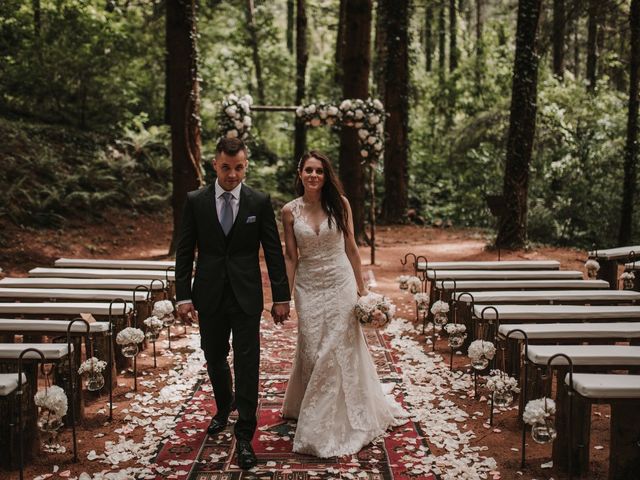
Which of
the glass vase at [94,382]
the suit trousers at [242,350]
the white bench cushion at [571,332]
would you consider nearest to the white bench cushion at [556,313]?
the white bench cushion at [571,332]

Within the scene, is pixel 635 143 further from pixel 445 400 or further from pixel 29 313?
pixel 29 313

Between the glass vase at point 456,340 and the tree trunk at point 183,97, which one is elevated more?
the tree trunk at point 183,97

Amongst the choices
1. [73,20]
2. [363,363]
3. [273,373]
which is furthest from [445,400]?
[73,20]

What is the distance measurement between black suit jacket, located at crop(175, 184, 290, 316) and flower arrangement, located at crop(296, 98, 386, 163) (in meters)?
8.24

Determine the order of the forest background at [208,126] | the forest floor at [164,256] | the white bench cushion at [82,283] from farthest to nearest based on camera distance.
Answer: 1. the forest background at [208,126]
2. the white bench cushion at [82,283]
3. the forest floor at [164,256]

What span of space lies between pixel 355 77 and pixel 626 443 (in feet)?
37.5

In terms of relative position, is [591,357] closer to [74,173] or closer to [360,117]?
[360,117]

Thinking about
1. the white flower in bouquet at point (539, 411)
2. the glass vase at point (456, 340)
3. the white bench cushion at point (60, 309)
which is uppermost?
the white bench cushion at point (60, 309)

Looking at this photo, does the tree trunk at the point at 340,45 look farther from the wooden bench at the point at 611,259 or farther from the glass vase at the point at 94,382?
the glass vase at the point at 94,382

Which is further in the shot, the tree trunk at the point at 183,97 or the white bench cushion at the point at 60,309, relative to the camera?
the tree trunk at the point at 183,97

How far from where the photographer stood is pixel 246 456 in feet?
14.5

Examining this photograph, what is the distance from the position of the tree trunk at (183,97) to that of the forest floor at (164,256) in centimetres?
180

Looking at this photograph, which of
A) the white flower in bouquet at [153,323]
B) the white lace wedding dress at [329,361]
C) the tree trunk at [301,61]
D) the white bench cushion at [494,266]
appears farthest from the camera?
the tree trunk at [301,61]

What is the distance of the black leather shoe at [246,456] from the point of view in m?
4.40
